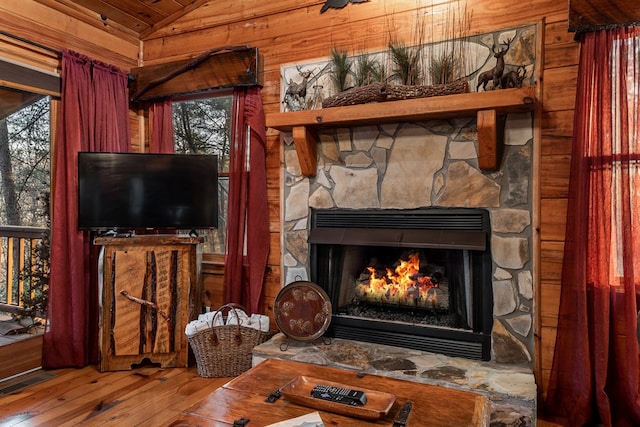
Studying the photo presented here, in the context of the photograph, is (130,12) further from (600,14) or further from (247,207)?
(600,14)

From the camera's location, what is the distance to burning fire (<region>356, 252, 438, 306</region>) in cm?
279

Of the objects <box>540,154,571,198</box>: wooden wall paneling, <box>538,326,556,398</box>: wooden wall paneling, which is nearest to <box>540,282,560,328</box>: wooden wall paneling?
<box>538,326,556,398</box>: wooden wall paneling

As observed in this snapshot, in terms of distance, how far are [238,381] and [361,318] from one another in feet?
4.23

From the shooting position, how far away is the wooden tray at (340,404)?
1439 mm

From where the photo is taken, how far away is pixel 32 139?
3117mm

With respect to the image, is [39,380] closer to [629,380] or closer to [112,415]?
[112,415]

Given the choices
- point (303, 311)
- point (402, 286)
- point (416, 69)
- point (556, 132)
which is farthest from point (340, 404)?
A: point (416, 69)

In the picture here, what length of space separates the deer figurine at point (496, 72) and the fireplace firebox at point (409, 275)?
0.71 metres

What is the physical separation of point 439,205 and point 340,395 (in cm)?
144

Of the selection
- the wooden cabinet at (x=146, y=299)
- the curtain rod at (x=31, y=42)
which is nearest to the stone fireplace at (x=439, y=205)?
the wooden cabinet at (x=146, y=299)

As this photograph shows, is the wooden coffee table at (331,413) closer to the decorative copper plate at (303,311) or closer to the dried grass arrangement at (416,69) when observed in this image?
the decorative copper plate at (303,311)

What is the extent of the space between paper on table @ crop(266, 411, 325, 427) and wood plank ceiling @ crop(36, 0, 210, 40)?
314cm

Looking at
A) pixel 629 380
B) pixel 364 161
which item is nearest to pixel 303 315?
pixel 364 161

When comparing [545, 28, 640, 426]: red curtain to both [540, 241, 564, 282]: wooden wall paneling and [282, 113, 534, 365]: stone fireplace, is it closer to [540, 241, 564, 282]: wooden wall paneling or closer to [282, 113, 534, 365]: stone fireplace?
[540, 241, 564, 282]: wooden wall paneling
